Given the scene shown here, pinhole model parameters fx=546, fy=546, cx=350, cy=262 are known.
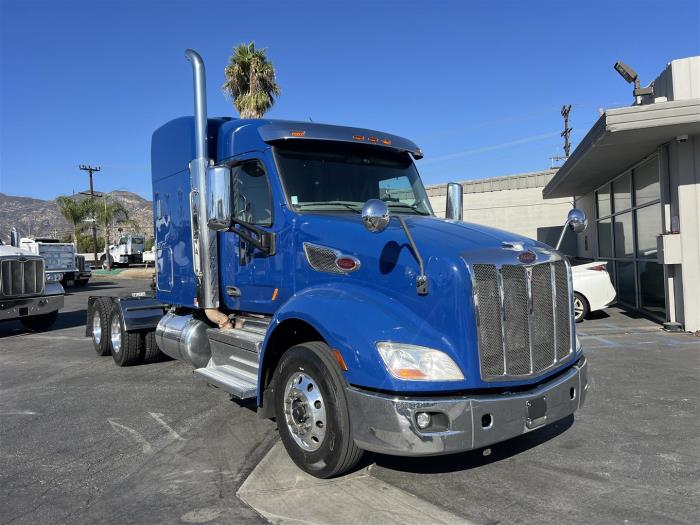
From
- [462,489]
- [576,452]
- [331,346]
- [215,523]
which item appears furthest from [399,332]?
[576,452]

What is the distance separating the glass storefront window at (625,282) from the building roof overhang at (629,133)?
2.42 m

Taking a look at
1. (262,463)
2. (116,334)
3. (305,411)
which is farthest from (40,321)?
(305,411)

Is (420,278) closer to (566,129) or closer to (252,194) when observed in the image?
(252,194)

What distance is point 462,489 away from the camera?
12.2ft

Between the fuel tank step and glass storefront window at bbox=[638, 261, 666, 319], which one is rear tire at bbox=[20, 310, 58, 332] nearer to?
the fuel tank step

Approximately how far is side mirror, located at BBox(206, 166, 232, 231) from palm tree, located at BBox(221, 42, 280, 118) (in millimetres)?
16100

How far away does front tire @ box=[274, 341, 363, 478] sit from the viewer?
3611 mm

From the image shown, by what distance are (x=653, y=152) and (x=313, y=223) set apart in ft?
31.2

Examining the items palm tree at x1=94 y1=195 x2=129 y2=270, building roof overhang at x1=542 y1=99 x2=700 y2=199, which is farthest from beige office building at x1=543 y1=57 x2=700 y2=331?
palm tree at x1=94 y1=195 x2=129 y2=270

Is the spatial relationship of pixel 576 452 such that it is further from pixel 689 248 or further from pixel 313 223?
pixel 689 248

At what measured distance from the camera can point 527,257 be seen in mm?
3773

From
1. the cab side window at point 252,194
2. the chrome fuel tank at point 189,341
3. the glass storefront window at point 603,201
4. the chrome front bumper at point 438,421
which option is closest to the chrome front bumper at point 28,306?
the chrome fuel tank at point 189,341

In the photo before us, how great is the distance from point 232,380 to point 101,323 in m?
4.84

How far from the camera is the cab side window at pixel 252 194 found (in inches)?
195
